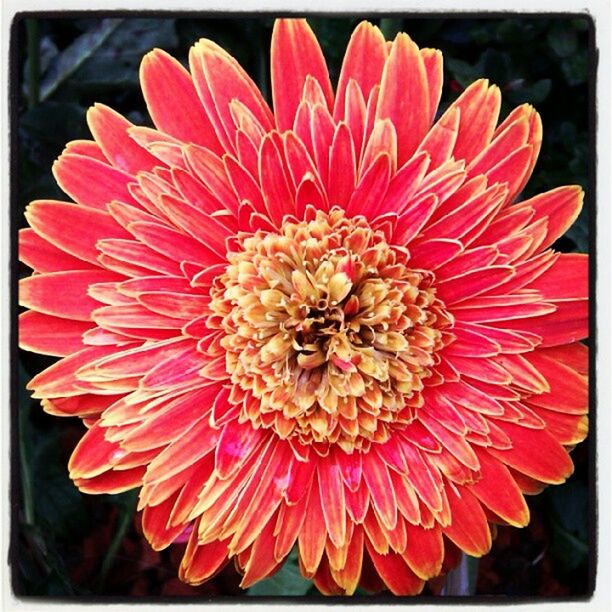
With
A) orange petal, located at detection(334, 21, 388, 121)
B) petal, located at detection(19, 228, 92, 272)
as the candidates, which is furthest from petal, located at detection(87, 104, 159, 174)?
orange petal, located at detection(334, 21, 388, 121)

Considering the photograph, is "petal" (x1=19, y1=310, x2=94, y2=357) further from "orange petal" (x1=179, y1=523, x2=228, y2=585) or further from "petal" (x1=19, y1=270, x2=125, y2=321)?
"orange petal" (x1=179, y1=523, x2=228, y2=585)

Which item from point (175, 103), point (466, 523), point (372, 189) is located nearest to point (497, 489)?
point (466, 523)

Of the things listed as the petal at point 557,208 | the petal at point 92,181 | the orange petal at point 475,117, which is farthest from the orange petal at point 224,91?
the petal at point 557,208

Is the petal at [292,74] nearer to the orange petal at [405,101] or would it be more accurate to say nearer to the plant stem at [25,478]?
the orange petal at [405,101]

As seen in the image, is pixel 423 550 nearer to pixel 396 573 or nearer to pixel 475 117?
pixel 396 573

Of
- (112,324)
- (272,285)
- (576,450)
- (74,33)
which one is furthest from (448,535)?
(74,33)

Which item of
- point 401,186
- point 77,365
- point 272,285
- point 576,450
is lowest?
point 576,450

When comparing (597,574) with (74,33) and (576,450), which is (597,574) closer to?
(576,450)
